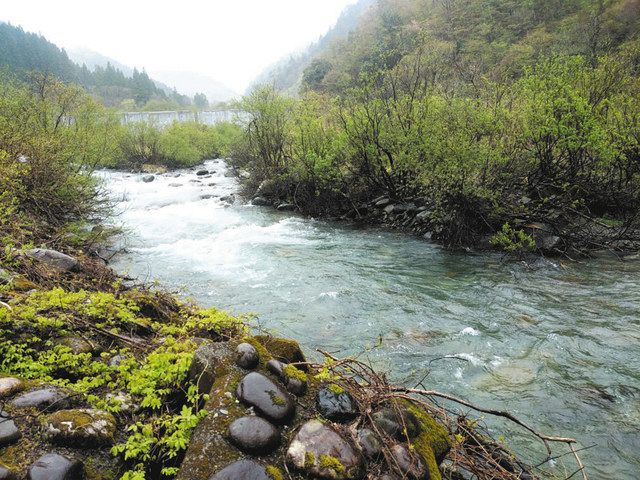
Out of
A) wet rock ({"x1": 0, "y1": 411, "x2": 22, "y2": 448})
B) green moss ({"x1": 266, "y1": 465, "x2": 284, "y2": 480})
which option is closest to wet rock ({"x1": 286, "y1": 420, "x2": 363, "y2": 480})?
green moss ({"x1": 266, "y1": 465, "x2": 284, "y2": 480})

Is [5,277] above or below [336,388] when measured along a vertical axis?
below

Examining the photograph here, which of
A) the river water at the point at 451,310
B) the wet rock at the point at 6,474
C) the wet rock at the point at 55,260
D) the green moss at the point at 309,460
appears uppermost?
the wet rock at the point at 6,474

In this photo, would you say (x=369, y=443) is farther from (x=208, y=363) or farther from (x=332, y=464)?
(x=208, y=363)

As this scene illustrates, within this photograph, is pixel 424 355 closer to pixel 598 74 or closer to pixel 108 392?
pixel 108 392

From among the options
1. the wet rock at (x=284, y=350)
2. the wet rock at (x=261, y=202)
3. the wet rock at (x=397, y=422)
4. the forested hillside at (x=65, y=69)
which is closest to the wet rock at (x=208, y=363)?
the wet rock at (x=284, y=350)

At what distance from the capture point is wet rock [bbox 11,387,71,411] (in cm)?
307

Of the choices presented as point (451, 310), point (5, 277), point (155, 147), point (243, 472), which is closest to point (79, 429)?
point (243, 472)

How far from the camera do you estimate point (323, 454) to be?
2.86 metres

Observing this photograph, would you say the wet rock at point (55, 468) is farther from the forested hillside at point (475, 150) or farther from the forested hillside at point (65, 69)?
the forested hillside at point (65, 69)

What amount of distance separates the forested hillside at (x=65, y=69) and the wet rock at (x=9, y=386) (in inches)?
3133

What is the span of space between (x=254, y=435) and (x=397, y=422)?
49.8 inches

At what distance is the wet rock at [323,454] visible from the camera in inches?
109

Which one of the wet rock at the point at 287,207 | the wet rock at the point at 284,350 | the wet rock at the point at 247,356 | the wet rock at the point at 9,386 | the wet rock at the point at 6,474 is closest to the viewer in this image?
the wet rock at the point at 6,474

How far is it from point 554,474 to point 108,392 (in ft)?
15.7
